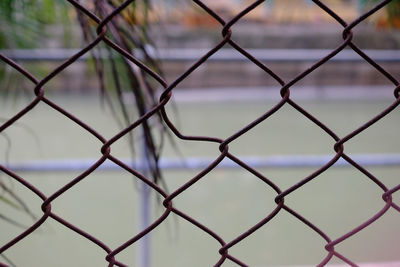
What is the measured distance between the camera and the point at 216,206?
214cm

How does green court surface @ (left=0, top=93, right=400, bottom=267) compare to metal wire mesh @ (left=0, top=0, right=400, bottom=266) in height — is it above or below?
above

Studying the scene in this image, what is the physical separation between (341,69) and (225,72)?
1.25 metres

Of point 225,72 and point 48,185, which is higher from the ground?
point 225,72

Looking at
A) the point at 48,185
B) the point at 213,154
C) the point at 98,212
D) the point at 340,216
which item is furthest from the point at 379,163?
the point at 213,154

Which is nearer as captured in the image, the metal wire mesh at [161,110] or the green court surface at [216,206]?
the metal wire mesh at [161,110]

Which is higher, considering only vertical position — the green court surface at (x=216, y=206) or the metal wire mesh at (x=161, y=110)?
the green court surface at (x=216, y=206)

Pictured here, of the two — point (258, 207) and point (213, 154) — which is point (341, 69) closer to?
point (213, 154)

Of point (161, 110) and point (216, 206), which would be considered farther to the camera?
point (216, 206)

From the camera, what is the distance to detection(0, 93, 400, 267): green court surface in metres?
1.33

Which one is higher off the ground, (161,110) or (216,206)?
(216,206)

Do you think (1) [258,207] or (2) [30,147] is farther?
(2) [30,147]

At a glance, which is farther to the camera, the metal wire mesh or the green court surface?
the green court surface

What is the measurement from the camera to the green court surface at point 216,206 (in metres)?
1.33

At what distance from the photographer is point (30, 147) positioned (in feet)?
10.3
